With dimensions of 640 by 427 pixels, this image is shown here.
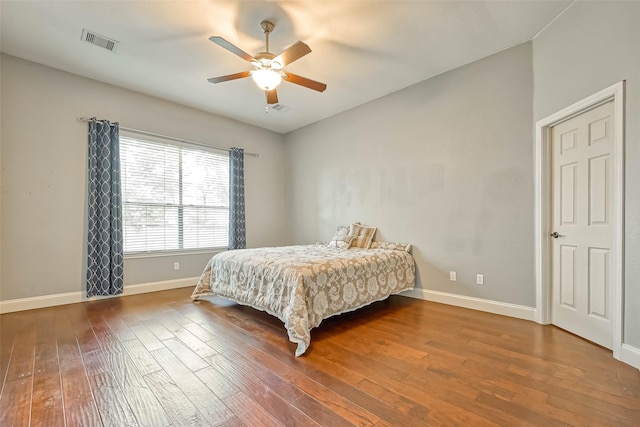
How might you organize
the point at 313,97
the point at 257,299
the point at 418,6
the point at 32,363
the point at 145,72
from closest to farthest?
the point at 32,363, the point at 418,6, the point at 257,299, the point at 145,72, the point at 313,97

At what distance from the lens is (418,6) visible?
8.02ft

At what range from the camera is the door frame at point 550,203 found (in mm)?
2043

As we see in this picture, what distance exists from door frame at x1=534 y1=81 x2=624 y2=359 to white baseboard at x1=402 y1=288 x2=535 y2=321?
11cm

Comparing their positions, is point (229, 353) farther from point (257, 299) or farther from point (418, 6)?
point (418, 6)

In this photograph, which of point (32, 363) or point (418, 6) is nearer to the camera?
point (32, 363)

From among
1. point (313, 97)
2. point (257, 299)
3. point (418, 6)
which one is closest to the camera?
point (418, 6)

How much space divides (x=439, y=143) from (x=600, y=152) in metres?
→ 1.57

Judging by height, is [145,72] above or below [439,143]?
above

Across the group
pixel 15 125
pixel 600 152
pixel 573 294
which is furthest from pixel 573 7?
pixel 15 125

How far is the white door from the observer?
7.44 ft

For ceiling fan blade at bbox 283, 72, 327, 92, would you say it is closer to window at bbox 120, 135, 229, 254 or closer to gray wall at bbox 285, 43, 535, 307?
gray wall at bbox 285, 43, 535, 307

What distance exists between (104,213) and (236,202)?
1.95 m

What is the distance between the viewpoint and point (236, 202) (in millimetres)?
5094

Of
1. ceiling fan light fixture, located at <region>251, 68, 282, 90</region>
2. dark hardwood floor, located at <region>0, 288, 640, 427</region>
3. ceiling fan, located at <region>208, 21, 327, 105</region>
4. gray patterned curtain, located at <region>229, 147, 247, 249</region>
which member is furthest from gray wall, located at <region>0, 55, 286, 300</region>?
ceiling fan light fixture, located at <region>251, 68, 282, 90</region>
